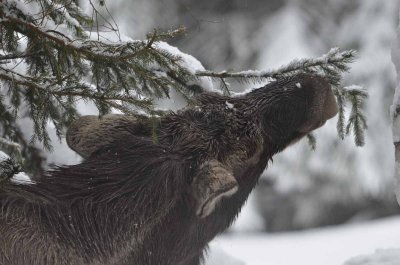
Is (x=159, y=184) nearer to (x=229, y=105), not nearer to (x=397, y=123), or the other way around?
(x=229, y=105)

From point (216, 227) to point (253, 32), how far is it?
21.6 feet

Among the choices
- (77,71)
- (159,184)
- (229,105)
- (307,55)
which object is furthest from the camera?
(307,55)

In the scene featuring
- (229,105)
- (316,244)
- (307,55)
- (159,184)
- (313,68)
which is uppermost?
(307,55)

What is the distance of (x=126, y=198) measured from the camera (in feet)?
10.7

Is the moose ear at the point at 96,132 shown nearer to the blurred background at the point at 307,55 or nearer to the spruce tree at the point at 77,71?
the spruce tree at the point at 77,71

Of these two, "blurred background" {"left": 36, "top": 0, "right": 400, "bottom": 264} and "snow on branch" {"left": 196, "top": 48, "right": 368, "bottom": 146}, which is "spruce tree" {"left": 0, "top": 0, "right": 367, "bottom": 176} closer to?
"snow on branch" {"left": 196, "top": 48, "right": 368, "bottom": 146}

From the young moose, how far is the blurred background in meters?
5.28

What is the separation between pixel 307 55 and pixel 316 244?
242cm

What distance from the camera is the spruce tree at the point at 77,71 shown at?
3.11 meters

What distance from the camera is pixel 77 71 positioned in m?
4.09

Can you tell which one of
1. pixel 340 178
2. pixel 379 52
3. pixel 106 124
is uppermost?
pixel 379 52

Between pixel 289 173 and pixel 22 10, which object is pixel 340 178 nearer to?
pixel 289 173

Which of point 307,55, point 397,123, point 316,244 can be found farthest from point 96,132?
point 316,244

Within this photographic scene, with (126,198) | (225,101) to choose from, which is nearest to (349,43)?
(225,101)
